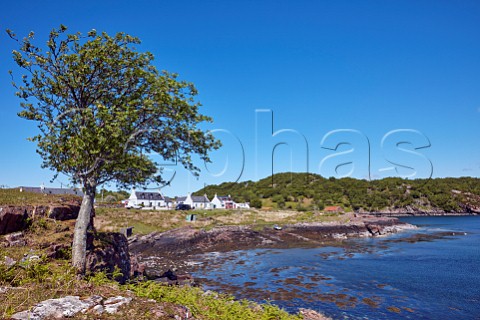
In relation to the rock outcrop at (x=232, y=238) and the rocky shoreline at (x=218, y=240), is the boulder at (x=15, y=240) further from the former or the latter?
the rock outcrop at (x=232, y=238)

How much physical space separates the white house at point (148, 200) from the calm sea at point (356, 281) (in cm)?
8143

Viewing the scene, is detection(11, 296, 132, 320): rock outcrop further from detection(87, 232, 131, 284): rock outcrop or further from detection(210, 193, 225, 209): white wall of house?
detection(210, 193, 225, 209): white wall of house

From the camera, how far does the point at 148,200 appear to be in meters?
125

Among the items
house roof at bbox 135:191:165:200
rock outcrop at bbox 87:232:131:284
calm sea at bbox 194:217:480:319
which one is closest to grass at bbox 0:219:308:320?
rock outcrop at bbox 87:232:131:284

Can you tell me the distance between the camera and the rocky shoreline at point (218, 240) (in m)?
43.1

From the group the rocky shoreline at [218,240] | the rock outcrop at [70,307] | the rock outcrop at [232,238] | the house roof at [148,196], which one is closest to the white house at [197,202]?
the house roof at [148,196]

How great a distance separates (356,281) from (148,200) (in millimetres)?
108093

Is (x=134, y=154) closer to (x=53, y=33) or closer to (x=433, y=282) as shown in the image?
(x=53, y=33)

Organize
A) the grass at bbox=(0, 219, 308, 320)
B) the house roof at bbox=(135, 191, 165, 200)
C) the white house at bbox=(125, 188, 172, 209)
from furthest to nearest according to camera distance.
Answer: the house roof at bbox=(135, 191, 165, 200)
the white house at bbox=(125, 188, 172, 209)
the grass at bbox=(0, 219, 308, 320)

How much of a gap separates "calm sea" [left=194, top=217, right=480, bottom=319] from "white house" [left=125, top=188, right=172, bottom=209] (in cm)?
8143

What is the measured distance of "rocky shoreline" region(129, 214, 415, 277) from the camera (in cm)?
4310

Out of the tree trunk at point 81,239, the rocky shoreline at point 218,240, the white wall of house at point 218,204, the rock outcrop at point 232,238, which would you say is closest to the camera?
the tree trunk at point 81,239

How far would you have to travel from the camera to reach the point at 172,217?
7188cm

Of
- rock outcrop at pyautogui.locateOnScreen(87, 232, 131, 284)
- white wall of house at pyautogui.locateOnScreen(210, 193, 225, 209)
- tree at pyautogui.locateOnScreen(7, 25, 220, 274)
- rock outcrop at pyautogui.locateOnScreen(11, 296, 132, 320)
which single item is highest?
tree at pyautogui.locateOnScreen(7, 25, 220, 274)
